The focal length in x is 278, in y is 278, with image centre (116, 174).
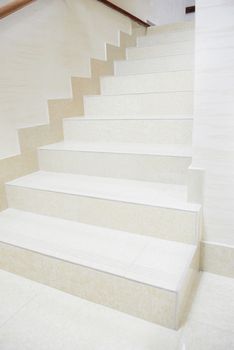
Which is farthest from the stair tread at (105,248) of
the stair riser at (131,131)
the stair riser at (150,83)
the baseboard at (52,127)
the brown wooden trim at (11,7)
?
the stair riser at (150,83)

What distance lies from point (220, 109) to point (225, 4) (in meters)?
0.37

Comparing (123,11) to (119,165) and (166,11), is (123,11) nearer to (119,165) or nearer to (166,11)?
(166,11)

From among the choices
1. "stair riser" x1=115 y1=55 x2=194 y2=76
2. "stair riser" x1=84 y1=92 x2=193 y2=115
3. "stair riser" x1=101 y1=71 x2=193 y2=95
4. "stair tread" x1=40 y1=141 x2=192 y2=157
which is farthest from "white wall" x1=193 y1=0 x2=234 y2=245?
"stair riser" x1=115 y1=55 x2=194 y2=76

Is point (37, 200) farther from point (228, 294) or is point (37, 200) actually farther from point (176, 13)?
point (176, 13)

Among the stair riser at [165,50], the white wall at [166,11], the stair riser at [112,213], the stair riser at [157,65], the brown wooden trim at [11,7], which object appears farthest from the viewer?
the white wall at [166,11]

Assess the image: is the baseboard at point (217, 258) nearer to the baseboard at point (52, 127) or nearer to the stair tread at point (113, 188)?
the stair tread at point (113, 188)

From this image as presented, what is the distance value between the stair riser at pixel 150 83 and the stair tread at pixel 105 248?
1207mm

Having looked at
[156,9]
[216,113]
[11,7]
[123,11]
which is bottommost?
[216,113]

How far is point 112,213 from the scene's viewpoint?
1.35 m

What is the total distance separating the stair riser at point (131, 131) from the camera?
164 centimetres

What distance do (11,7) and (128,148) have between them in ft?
3.26

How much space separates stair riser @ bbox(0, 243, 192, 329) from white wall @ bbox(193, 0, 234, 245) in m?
0.45

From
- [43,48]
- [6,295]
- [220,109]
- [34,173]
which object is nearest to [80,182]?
[34,173]

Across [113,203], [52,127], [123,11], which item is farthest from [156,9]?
[113,203]
